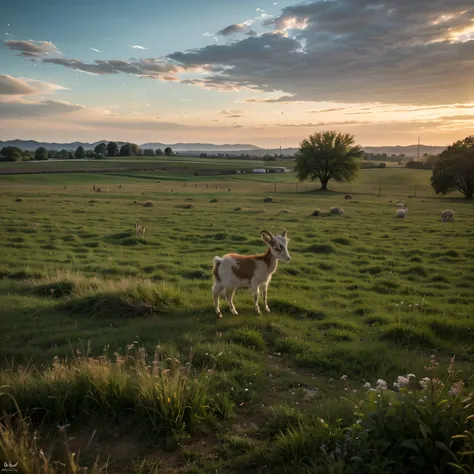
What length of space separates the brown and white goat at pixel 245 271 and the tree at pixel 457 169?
6324 centimetres

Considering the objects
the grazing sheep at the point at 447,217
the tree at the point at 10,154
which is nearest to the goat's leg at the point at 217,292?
the grazing sheep at the point at 447,217

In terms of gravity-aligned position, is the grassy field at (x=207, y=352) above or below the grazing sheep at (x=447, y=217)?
below

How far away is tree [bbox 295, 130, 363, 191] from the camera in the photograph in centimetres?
7838

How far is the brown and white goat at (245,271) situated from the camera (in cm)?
1042

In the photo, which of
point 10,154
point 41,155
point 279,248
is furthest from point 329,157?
point 41,155

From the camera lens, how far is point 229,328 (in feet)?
31.4

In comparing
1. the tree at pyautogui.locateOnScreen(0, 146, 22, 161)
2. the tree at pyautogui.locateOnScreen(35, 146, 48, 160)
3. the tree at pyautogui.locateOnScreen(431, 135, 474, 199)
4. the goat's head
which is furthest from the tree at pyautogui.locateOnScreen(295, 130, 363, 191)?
the tree at pyautogui.locateOnScreen(35, 146, 48, 160)

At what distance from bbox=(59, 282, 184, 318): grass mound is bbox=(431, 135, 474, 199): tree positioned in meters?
65.2

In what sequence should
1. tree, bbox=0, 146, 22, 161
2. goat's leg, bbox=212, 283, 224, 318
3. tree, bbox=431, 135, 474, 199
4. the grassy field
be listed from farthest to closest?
tree, bbox=0, 146, 22, 161 → tree, bbox=431, 135, 474, 199 → goat's leg, bbox=212, 283, 224, 318 → the grassy field

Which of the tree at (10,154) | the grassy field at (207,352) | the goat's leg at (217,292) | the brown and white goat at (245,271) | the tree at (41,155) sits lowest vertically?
the grassy field at (207,352)

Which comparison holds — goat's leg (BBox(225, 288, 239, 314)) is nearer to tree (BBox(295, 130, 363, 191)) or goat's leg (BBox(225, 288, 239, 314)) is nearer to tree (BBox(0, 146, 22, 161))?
tree (BBox(295, 130, 363, 191))

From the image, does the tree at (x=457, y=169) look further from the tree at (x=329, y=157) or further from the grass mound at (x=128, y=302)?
the grass mound at (x=128, y=302)

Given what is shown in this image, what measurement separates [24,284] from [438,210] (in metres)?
46.4

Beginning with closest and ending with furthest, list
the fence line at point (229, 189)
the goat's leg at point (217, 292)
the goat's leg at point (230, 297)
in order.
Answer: the goat's leg at point (217, 292), the goat's leg at point (230, 297), the fence line at point (229, 189)
